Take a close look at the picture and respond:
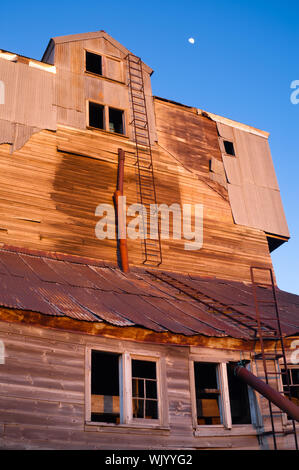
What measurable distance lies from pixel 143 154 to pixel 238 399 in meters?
9.60

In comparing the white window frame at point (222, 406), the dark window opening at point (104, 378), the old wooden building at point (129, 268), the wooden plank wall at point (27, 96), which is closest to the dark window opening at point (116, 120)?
the old wooden building at point (129, 268)

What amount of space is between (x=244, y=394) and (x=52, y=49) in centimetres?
1454

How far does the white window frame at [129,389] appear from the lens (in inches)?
448

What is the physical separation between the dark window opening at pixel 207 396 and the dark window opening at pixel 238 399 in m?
0.51

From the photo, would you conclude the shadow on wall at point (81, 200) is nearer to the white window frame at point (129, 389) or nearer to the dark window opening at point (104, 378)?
the dark window opening at point (104, 378)

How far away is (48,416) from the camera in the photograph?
34.6 feet

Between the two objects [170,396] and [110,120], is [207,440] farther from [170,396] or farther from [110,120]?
[110,120]

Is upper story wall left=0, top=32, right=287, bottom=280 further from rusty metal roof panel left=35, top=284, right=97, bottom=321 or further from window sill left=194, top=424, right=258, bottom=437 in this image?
window sill left=194, top=424, right=258, bottom=437

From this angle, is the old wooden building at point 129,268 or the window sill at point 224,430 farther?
the window sill at point 224,430

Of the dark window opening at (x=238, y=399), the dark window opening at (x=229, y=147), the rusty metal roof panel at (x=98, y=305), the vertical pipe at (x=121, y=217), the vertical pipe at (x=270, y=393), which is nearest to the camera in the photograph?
the vertical pipe at (x=270, y=393)

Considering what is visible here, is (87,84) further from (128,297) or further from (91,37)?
(128,297)

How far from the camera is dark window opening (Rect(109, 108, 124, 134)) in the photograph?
66.6 ft

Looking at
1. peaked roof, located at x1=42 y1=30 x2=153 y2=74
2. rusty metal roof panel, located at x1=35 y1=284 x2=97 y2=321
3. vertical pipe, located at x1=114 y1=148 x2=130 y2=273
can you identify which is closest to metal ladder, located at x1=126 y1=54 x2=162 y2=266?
peaked roof, located at x1=42 y1=30 x2=153 y2=74
